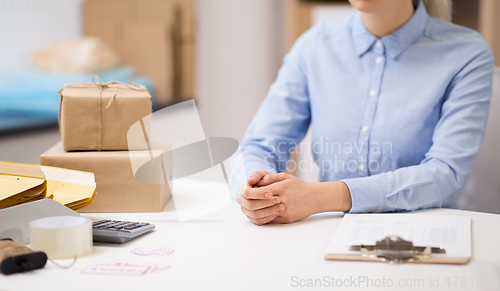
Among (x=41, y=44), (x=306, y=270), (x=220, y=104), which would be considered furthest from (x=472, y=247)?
(x=220, y=104)

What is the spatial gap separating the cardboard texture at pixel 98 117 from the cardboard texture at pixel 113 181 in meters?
0.02

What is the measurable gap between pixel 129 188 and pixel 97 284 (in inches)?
14.1

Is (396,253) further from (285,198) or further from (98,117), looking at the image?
(98,117)

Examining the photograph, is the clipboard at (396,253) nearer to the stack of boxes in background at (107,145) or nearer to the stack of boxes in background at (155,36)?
the stack of boxes in background at (107,145)

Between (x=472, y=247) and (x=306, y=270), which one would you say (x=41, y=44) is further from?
(x=472, y=247)

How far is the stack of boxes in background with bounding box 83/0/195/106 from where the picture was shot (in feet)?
5.86

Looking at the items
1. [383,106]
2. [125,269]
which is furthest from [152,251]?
[383,106]

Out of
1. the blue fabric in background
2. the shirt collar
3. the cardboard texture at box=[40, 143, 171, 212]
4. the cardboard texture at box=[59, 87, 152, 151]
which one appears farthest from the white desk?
the blue fabric in background

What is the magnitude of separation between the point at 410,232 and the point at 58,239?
52 cm

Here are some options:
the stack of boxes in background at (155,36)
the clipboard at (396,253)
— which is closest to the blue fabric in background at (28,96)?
the stack of boxes in background at (155,36)

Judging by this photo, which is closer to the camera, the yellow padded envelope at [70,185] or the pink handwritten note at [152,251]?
the pink handwritten note at [152,251]

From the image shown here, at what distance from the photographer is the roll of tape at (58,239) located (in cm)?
62

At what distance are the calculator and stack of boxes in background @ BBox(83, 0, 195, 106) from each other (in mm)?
1149

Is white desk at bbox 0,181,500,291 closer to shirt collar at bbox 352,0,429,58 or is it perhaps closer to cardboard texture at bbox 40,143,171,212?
cardboard texture at bbox 40,143,171,212
